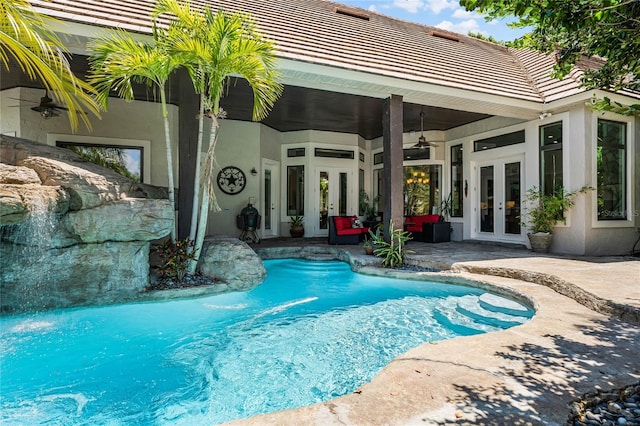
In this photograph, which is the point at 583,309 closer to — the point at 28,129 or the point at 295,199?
the point at 295,199

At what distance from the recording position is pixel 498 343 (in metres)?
2.45

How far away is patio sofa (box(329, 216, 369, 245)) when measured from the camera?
8500 millimetres

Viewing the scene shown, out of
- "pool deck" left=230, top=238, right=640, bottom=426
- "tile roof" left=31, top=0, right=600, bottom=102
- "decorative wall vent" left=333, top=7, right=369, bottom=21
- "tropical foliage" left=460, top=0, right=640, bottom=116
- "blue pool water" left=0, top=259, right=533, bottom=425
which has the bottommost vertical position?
"blue pool water" left=0, top=259, right=533, bottom=425

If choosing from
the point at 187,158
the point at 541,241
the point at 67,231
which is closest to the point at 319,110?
the point at 187,158

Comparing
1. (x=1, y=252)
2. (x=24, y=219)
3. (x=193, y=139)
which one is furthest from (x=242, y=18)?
(x=1, y=252)

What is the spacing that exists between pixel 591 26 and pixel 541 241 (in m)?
6.48

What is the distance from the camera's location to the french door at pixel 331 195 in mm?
10688

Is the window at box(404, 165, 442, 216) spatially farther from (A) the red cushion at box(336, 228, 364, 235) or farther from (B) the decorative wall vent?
(B) the decorative wall vent

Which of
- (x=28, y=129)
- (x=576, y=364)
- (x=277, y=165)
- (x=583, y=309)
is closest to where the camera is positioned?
(x=576, y=364)

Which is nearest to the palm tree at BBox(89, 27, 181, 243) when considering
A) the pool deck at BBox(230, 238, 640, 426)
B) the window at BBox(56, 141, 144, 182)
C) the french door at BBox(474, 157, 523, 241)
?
the window at BBox(56, 141, 144, 182)

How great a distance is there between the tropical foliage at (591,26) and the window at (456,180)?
7.91 meters

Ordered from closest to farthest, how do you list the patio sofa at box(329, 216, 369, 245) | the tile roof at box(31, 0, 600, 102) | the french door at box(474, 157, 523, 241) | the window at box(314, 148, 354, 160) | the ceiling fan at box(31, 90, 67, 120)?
the tile roof at box(31, 0, 600, 102), the ceiling fan at box(31, 90, 67, 120), the french door at box(474, 157, 523, 241), the patio sofa at box(329, 216, 369, 245), the window at box(314, 148, 354, 160)

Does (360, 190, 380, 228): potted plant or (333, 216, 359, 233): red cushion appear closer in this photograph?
(333, 216, 359, 233): red cushion

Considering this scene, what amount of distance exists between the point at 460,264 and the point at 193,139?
4.78 m
